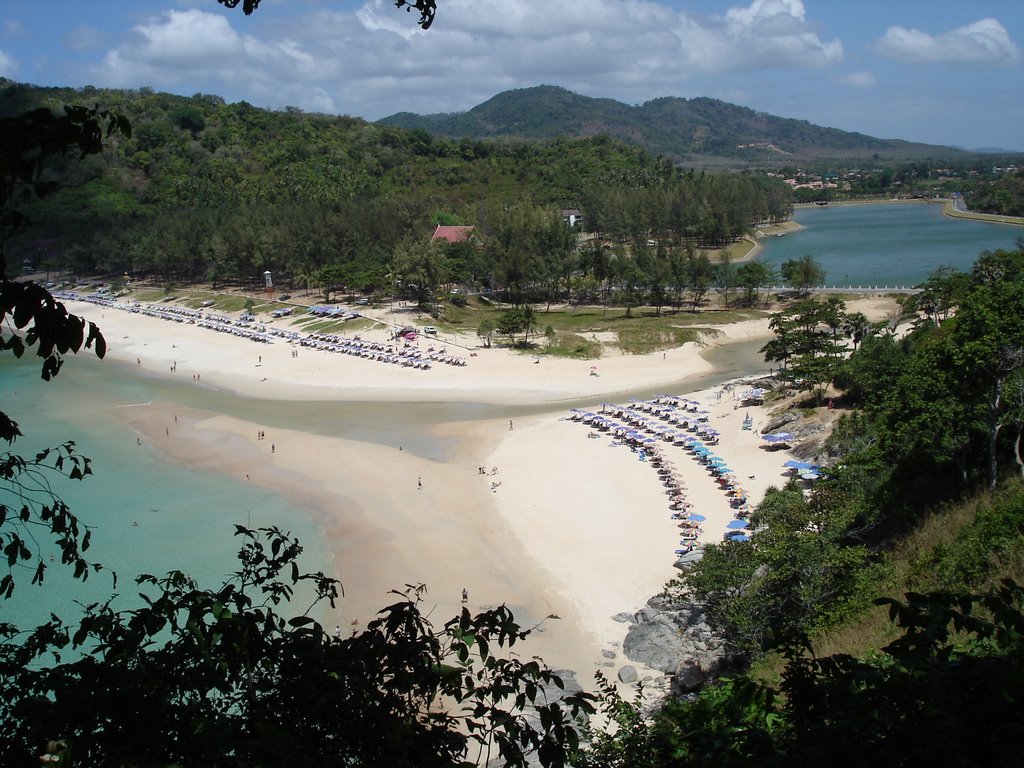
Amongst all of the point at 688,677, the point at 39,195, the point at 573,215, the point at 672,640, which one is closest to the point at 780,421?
the point at 672,640

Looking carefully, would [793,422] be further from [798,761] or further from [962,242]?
[962,242]

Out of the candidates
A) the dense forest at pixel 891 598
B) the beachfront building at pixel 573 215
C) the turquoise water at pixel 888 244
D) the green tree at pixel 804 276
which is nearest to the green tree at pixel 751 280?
the green tree at pixel 804 276

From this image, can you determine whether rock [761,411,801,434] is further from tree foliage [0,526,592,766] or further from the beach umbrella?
tree foliage [0,526,592,766]

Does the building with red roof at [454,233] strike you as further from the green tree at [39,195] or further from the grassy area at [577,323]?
the green tree at [39,195]

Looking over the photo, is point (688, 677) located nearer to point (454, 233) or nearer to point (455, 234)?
point (455, 234)

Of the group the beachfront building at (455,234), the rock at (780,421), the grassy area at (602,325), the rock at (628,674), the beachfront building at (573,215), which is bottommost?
the rock at (628,674)

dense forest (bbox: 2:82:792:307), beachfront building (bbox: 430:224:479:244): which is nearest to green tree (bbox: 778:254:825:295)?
dense forest (bbox: 2:82:792:307)
